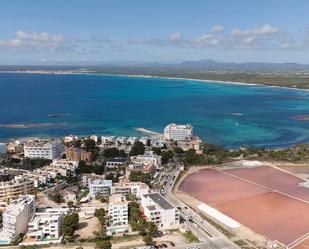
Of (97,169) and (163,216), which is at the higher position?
(163,216)

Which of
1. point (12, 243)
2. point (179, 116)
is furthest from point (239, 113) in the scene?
point (12, 243)

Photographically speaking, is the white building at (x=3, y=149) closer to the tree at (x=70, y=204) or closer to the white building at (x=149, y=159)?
the white building at (x=149, y=159)

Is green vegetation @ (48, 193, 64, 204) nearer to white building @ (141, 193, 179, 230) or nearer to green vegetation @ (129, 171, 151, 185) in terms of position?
green vegetation @ (129, 171, 151, 185)

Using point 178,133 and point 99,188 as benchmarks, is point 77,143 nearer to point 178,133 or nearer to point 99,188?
point 178,133

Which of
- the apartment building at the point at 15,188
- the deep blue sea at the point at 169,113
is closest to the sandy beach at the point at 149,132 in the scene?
the deep blue sea at the point at 169,113

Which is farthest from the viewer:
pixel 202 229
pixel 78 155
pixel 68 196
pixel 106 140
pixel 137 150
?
pixel 106 140

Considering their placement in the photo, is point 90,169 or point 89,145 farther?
point 89,145

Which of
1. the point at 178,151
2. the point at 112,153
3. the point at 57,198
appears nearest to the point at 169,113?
the point at 178,151
